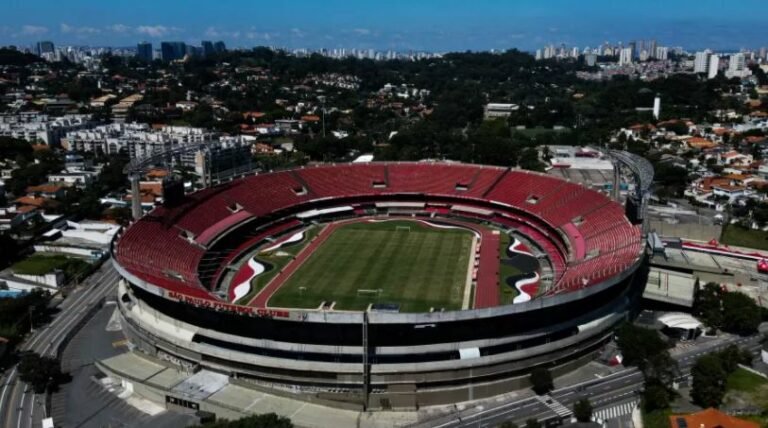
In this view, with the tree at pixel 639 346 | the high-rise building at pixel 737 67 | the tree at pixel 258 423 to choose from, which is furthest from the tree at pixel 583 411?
the high-rise building at pixel 737 67

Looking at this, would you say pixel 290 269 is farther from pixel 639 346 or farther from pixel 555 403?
pixel 639 346

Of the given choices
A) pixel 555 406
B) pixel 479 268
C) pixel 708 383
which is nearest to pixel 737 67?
pixel 479 268

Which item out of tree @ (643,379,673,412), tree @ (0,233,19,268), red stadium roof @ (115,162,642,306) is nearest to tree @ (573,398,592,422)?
tree @ (643,379,673,412)

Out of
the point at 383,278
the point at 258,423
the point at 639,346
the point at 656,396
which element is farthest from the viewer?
the point at 383,278

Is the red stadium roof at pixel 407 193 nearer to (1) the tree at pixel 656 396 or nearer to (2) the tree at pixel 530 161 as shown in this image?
(1) the tree at pixel 656 396

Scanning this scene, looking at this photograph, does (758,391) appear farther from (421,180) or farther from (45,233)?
A: (45,233)
